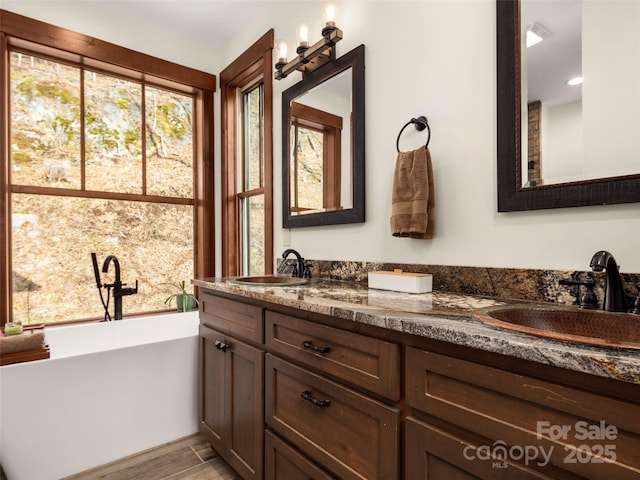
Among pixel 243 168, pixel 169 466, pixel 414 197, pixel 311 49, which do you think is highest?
pixel 311 49

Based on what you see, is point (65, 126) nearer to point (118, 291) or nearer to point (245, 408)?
point (118, 291)

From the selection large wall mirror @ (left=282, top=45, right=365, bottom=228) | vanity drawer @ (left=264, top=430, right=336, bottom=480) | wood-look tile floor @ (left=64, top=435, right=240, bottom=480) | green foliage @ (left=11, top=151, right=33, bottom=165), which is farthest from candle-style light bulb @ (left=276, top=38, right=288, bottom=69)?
wood-look tile floor @ (left=64, top=435, right=240, bottom=480)

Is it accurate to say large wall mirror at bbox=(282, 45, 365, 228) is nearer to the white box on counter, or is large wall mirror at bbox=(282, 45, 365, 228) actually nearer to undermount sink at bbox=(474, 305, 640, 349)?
the white box on counter

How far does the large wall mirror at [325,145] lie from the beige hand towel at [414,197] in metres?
0.32

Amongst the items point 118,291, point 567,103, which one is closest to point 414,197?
point 567,103

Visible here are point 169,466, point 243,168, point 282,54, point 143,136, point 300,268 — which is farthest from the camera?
point 243,168

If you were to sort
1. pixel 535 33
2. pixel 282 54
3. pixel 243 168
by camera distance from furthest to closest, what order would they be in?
pixel 243 168
pixel 282 54
pixel 535 33

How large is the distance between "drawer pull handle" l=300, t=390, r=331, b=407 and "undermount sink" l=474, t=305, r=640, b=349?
546 mm

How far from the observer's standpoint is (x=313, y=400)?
1179 mm

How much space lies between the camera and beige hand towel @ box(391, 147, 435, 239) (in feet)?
4.87

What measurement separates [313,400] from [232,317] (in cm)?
67

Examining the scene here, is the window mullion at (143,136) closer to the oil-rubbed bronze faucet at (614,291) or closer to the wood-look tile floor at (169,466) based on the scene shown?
the wood-look tile floor at (169,466)

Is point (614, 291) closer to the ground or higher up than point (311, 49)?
closer to the ground

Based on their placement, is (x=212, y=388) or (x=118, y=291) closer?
(x=212, y=388)
